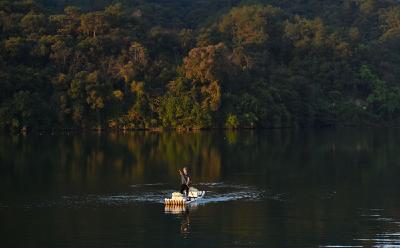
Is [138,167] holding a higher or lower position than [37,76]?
lower

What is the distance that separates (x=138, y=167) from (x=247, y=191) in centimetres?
1085

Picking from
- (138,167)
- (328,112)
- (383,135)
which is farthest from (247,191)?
(328,112)

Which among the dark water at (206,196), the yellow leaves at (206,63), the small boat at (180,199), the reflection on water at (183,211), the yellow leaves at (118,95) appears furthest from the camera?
the yellow leaves at (206,63)

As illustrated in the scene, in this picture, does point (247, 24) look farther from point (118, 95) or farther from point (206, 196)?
point (206, 196)

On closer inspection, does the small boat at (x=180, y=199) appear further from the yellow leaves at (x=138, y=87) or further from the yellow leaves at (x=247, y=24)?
Answer: the yellow leaves at (x=247, y=24)

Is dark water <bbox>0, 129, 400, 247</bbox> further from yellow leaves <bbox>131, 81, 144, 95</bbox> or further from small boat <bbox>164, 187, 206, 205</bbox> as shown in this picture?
yellow leaves <bbox>131, 81, 144, 95</bbox>

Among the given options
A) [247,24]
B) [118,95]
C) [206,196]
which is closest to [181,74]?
[118,95]

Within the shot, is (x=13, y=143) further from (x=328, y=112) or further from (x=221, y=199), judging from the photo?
(x=328, y=112)

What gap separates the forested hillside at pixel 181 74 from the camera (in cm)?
8319

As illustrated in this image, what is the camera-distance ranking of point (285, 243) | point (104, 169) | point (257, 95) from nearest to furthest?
point (285, 243) → point (104, 169) → point (257, 95)

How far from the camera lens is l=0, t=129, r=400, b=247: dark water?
25.0m

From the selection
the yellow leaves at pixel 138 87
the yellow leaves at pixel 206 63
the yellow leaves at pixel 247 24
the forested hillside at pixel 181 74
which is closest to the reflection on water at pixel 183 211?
the forested hillside at pixel 181 74

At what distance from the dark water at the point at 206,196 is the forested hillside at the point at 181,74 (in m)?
22.3

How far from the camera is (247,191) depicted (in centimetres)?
3488
